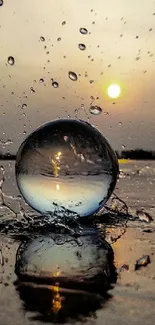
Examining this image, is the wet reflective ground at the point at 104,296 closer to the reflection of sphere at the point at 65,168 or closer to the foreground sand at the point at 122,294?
the foreground sand at the point at 122,294

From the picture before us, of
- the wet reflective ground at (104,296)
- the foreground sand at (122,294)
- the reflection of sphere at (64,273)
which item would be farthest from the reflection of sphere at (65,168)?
the wet reflective ground at (104,296)

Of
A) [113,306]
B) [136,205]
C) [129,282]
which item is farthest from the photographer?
[136,205]

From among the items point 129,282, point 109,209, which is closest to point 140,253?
point 129,282

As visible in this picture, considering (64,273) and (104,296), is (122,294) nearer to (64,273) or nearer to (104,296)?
(104,296)

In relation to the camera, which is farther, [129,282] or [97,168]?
[97,168]

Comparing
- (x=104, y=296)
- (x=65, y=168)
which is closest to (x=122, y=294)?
(x=104, y=296)

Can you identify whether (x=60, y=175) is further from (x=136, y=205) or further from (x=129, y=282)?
(x=136, y=205)
